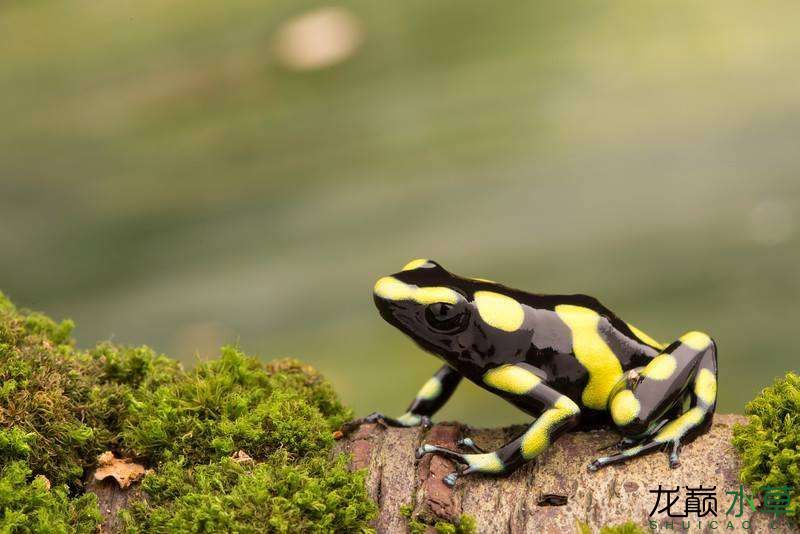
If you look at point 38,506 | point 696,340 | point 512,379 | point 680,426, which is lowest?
point 38,506

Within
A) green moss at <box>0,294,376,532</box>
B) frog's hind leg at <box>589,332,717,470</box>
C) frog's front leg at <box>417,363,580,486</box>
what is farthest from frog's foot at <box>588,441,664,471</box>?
green moss at <box>0,294,376,532</box>

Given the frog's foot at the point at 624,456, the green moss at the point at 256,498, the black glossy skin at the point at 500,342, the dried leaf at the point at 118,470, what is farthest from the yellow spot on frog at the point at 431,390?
the dried leaf at the point at 118,470

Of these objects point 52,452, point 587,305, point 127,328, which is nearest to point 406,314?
point 587,305

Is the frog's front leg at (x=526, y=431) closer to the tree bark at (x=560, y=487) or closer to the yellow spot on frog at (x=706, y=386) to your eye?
the tree bark at (x=560, y=487)

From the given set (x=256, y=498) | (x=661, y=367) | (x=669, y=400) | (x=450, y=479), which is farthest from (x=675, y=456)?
(x=256, y=498)

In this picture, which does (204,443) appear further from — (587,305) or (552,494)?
(587,305)

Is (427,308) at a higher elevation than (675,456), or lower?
higher

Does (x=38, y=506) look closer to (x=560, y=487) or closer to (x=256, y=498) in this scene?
(x=256, y=498)
